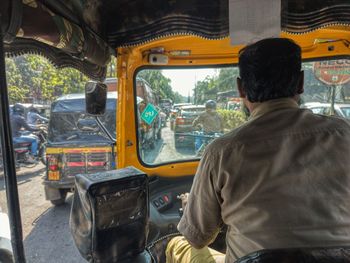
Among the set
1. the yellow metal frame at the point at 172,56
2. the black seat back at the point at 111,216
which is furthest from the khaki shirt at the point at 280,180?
the yellow metal frame at the point at 172,56

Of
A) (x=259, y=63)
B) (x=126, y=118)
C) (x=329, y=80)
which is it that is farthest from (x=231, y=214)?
(x=329, y=80)

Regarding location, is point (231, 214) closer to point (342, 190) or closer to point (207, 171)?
point (207, 171)

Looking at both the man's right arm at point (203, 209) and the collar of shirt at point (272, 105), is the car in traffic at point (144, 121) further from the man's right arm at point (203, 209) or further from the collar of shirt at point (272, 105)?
the collar of shirt at point (272, 105)

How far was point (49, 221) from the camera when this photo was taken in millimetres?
5633

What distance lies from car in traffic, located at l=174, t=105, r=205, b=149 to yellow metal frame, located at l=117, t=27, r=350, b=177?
0.36m

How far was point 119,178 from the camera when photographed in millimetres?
1240

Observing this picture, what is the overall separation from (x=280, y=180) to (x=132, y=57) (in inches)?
78.4

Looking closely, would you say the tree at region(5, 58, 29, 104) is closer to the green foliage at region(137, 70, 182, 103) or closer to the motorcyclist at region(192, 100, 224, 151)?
the green foliage at region(137, 70, 182, 103)

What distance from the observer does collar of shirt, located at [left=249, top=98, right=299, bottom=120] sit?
1268mm

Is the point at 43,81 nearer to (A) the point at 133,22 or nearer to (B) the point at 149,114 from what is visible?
(B) the point at 149,114

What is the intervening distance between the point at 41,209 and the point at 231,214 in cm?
599

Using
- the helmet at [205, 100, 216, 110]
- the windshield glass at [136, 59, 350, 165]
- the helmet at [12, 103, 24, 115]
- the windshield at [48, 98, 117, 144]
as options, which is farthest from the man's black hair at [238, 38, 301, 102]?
the helmet at [12, 103, 24, 115]

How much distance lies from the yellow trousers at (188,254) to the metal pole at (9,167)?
106 cm

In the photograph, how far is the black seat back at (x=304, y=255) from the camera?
0.95m
